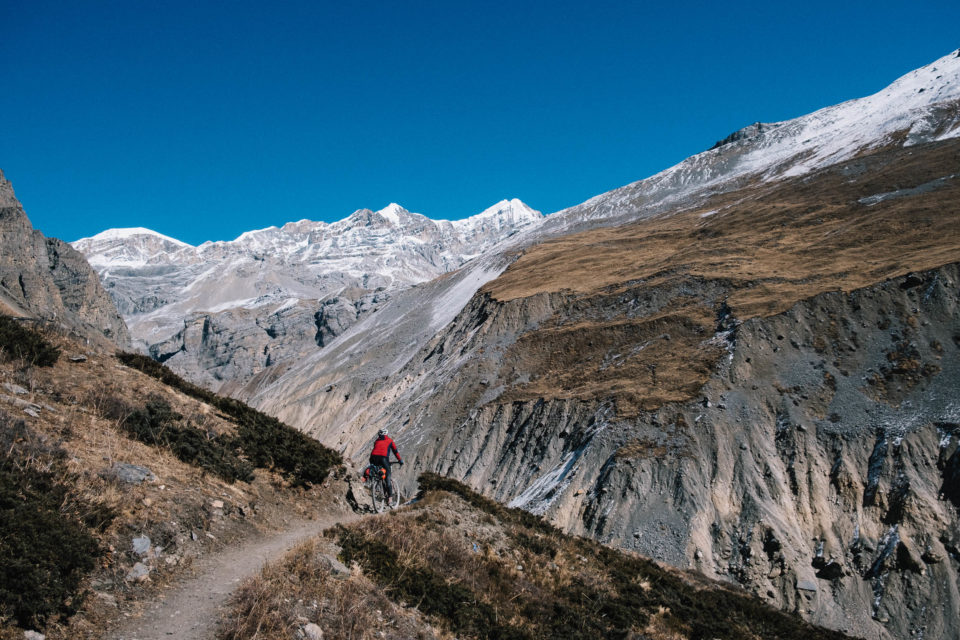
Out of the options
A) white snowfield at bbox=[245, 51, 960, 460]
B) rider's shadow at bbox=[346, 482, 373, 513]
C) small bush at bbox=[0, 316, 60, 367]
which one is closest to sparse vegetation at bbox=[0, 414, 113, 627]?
small bush at bbox=[0, 316, 60, 367]

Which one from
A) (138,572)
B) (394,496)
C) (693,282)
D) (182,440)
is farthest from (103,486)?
(693,282)

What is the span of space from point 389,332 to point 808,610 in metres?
79.9

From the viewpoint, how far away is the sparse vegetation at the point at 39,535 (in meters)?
5.74

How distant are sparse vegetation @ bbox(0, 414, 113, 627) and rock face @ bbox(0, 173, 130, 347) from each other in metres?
43.0

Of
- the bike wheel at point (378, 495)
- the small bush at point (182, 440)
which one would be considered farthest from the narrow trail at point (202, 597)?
the bike wheel at point (378, 495)

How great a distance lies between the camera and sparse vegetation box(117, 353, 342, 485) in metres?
13.3

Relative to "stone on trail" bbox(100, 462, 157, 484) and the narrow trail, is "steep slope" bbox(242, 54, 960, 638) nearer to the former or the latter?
the narrow trail

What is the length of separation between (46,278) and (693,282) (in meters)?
89.7

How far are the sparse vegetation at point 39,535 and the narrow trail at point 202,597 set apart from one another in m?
0.79

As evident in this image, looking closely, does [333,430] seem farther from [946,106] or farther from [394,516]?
[946,106]

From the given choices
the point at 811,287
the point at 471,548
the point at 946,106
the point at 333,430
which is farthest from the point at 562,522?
the point at 946,106

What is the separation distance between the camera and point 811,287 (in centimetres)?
4025

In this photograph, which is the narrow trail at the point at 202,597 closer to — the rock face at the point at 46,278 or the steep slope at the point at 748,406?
the steep slope at the point at 748,406

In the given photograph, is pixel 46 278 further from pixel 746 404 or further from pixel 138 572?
pixel 138 572
